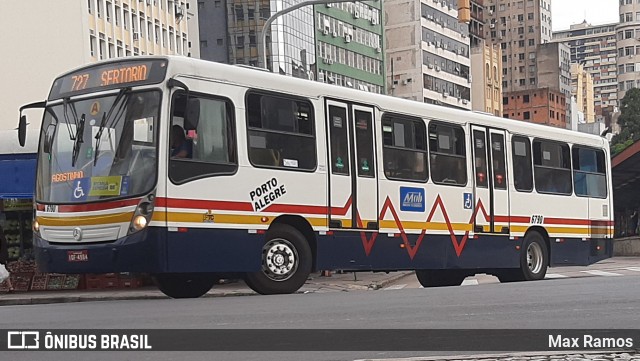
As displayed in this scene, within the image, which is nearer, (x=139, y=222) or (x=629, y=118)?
(x=139, y=222)

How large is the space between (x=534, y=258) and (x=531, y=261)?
13 centimetres

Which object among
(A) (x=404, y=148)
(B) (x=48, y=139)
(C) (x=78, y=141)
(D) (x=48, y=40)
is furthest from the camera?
(D) (x=48, y=40)

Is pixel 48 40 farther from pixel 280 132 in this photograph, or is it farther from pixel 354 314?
pixel 354 314

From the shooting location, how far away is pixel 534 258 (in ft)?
73.8

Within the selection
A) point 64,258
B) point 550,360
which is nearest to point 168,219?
point 64,258

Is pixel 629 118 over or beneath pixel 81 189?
over

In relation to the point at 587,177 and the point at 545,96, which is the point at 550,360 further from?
the point at 545,96

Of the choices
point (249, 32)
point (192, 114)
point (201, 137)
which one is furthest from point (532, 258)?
point (249, 32)

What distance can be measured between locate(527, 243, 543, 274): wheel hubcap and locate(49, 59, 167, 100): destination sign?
998cm

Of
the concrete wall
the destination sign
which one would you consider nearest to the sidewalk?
the destination sign

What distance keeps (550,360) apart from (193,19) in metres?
90.5

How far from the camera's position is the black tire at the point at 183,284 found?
54.9 feet

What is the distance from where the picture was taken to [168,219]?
14.6 m

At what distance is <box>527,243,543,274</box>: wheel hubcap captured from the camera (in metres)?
22.4
